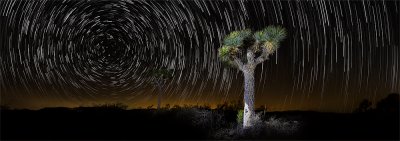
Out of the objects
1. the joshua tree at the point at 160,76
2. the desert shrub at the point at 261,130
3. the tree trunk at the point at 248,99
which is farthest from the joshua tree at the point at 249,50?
the joshua tree at the point at 160,76

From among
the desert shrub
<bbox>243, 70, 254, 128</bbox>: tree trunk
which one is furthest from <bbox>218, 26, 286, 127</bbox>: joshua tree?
the desert shrub

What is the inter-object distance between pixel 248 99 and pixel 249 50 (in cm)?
270

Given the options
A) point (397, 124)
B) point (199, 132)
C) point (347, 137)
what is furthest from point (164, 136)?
point (397, 124)

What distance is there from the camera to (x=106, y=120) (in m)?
33.7

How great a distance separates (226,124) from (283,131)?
3.98 m

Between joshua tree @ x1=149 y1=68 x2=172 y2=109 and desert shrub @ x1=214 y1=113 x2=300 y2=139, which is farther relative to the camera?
joshua tree @ x1=149 y1=68 x2=172 y2=109

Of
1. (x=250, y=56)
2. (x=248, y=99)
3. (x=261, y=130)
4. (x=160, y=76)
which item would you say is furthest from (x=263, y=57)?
(x=160, y=76)

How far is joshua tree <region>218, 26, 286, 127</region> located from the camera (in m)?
26.6

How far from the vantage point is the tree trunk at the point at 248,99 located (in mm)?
27170

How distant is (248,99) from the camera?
90.3 ft

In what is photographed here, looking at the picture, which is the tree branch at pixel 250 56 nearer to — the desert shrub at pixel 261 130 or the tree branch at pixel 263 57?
the tree branch at pixel 263 57

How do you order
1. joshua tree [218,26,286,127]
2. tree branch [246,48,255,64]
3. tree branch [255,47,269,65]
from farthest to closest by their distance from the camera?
tree branch [246,48,255,64] → tree branch [255,47,269,65] → joshua tree [218,26,286,127]

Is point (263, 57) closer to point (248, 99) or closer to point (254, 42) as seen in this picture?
point (254, 42)

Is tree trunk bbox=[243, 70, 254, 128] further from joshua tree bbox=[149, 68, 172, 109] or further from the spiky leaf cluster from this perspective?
joshua tree bbox=[149, 68, 172, 109]
